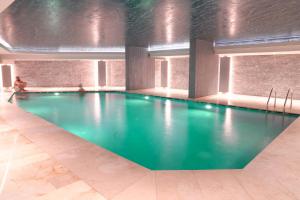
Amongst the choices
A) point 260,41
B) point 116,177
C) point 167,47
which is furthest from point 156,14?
point 167,47

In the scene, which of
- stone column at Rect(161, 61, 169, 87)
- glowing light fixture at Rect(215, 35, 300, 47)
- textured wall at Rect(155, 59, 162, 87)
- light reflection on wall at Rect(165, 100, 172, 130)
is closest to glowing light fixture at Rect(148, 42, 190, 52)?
stone column at Rect(161, 61, 169, 87)

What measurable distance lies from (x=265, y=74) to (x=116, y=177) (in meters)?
10.0

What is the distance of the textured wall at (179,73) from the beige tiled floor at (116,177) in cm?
1010

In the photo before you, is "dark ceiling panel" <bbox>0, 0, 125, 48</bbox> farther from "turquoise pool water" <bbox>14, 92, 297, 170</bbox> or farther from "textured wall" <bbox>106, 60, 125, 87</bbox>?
"textured wall" <bbox>106, 60, 125, 87</bbox>

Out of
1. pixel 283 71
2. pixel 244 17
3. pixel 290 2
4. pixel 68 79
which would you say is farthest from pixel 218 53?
pixel 68 79

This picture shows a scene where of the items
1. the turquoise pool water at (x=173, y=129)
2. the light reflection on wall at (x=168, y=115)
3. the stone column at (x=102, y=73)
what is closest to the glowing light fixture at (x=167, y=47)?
the light reflection on wall at (x=168, y=115)

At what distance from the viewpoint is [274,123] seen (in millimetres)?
6410

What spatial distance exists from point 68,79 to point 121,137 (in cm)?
1168

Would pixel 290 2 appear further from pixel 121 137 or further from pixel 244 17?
pixel 121 137

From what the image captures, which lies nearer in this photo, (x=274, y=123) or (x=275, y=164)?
(x=275, y=164)

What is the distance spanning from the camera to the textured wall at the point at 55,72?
48.9 ft

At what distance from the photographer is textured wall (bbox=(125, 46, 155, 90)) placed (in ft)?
41.9

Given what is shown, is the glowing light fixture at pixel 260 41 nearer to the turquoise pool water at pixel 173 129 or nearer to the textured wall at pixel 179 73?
the textured wall at pixel 179 73

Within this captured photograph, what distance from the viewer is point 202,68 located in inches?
396
